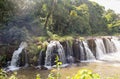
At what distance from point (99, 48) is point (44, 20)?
6903mm

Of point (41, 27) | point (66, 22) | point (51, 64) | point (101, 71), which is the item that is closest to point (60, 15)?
point (66, 22)

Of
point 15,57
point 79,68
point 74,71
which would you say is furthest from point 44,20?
point 74,71

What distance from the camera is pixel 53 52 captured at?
62.1 feet

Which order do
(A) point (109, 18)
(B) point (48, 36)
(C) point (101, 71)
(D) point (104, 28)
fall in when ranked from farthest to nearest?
(A) point (109, 18), (D) point (104, 28), (B) point (48, 36), (C) point (101, 71)

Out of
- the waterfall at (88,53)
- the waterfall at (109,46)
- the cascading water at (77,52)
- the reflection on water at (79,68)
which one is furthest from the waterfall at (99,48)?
the reflection on water at (79,68)

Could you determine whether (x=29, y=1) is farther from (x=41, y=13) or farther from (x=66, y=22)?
(x=66, y=22)

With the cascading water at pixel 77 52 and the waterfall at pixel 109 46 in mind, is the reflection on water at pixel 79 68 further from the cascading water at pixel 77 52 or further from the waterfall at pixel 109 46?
the waterfall at pixel 109 46

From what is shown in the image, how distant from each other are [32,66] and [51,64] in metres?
1.54

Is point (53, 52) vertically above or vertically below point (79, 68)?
above

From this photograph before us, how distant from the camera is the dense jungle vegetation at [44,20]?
66.8 feet

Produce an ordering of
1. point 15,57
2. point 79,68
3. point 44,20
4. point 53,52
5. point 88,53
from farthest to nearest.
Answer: point 44,20
point 88,53
point 53,52
point 15,57
point 79,68

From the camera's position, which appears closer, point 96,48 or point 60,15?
point 96,48

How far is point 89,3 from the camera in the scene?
129ft

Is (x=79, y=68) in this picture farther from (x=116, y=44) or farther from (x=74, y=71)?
(x=116, y=44)
